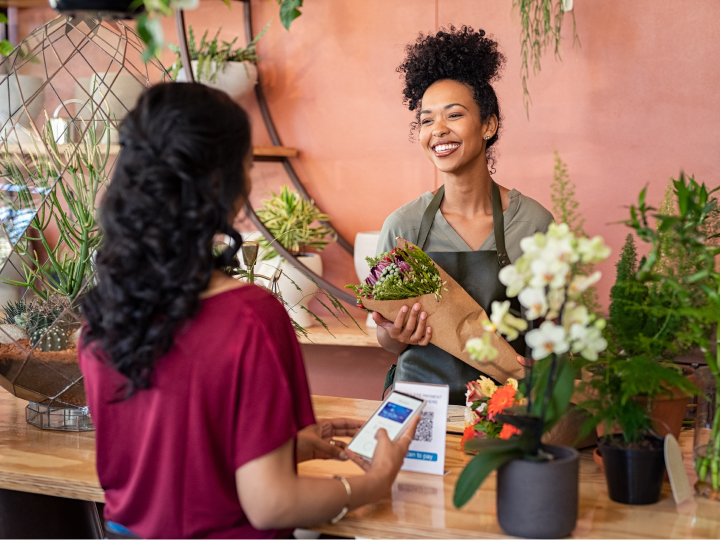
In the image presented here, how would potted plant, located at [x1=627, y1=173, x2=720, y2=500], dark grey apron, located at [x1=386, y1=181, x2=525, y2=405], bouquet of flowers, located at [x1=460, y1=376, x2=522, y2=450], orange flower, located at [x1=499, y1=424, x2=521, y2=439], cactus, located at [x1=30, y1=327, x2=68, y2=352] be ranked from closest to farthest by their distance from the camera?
potted plant, located at [x1=627, y1=173, x2=720, y2=500] → orange flower, located at [x1=499, y1=424, x2=521, y2=439] → bouquet of flowers, located at [x1=460, y1=376, x2=522, y2=450] → cactus, located at [x1=30, y1=327, x2=68, y2=352] → dark grey apron, located at [x1=386, y1=181, x2=525, y2=405]

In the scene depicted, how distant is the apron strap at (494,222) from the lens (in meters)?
2.09

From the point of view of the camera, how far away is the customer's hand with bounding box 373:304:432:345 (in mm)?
1832

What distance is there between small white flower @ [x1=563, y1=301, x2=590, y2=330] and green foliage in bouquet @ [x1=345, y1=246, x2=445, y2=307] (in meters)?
0.77

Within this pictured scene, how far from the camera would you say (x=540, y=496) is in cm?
109

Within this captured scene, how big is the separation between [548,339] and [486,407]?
1.56 ft

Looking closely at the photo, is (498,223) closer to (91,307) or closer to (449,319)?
(449,319)

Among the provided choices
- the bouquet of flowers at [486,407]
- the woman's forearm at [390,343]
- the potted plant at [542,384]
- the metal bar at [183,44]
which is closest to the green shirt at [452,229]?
the woman's forearm at [390,343]

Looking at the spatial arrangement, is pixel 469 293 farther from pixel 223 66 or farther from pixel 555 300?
pixel 223 66

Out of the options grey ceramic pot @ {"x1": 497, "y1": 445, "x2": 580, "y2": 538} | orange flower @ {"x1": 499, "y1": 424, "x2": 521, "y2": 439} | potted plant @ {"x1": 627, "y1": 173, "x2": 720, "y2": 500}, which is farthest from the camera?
orange flower @ {"x1": 499, "y1": 424, "x2": 521, "y2": 439}

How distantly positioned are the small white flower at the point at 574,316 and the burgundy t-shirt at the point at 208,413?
41 centimetres

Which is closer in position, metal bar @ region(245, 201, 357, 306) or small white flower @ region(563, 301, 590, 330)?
small white flower @ region(563, 301, 590, 330)

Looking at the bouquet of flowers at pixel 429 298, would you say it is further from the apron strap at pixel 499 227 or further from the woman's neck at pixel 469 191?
the woman's neck at pixel 469 191

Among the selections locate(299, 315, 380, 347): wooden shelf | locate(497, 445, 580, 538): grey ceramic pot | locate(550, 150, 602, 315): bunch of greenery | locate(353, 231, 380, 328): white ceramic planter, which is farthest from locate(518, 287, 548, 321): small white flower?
locate(353, 231, 380, 328): white ceramic planter

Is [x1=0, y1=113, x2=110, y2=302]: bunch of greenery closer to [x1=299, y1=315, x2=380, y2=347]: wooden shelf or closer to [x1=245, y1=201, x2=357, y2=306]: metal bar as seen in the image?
[x1=245, y1=201, x2=357, y2=306]: metal bar
